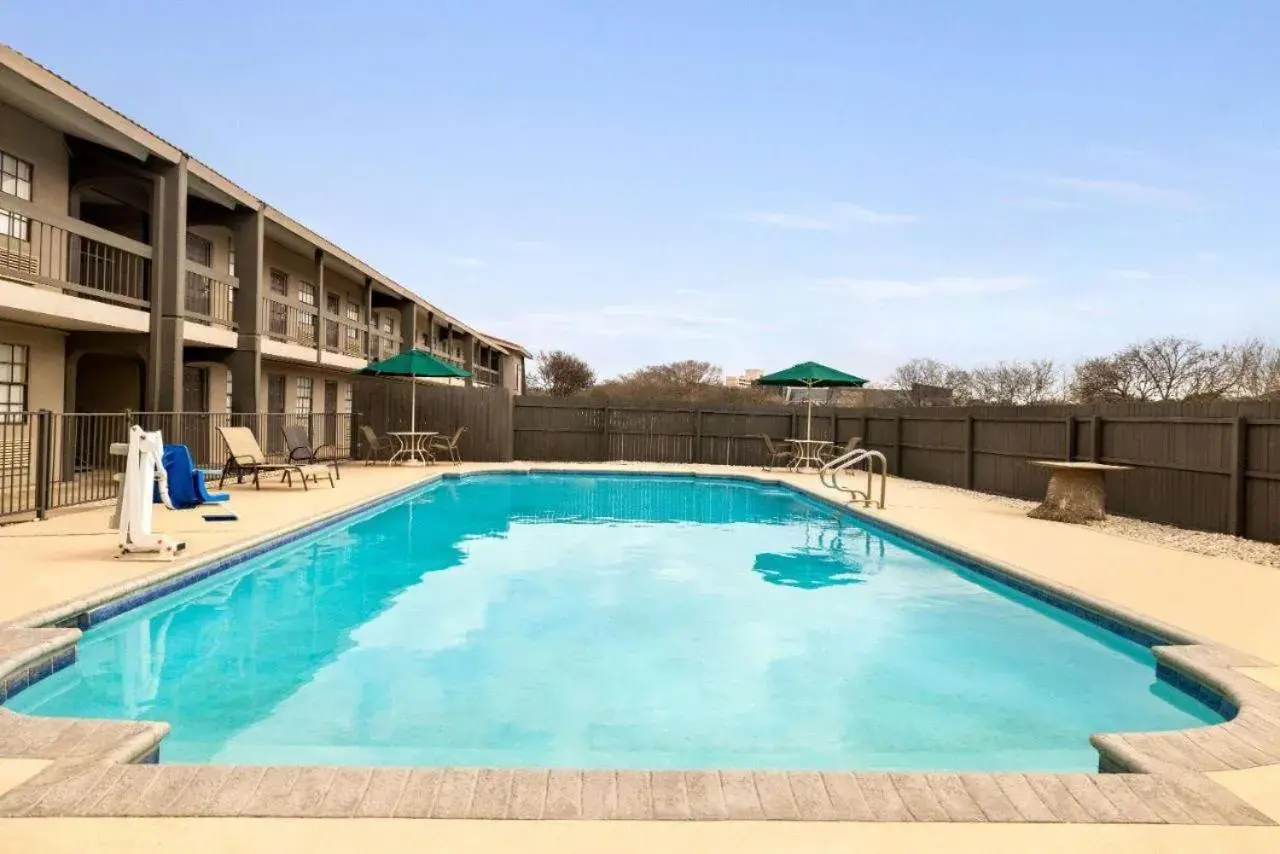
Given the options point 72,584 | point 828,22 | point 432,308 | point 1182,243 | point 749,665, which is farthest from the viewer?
point 432,308

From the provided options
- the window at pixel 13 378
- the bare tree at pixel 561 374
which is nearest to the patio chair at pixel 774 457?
the window at pixel 13 378

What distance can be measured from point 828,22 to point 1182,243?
541 inches

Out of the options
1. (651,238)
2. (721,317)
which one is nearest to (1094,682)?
(651,238)

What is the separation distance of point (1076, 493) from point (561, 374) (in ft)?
137

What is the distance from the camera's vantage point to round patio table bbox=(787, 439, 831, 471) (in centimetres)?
1934

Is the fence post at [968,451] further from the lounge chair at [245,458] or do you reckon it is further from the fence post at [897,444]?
the lounge chair at [245,458]

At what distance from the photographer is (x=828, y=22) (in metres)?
17.2

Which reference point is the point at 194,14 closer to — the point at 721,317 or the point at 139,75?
the point at 139,75

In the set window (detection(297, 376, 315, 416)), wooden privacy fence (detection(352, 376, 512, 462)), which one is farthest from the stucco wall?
window (detection(297, 376, 315, 416))

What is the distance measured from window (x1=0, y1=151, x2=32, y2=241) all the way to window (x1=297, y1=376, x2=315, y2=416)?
947cm

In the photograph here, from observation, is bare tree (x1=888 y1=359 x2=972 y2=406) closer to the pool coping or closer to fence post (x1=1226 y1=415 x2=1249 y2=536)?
fence post (x1=1226 y1=415 x2=1249 y2=536)

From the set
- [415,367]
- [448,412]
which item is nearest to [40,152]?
[415,367]

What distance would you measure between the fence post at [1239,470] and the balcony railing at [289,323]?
15.6m

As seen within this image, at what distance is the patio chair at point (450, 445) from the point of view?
1935 cm
